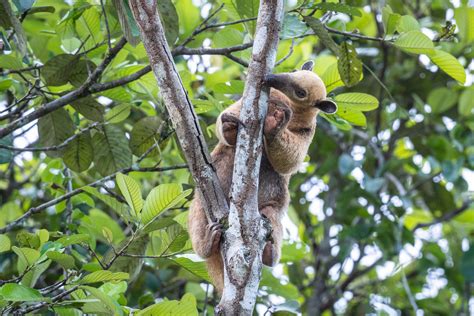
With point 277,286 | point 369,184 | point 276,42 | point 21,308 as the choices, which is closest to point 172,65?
point 276,42

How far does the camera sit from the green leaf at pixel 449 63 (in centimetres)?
523

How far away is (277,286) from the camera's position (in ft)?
20.2

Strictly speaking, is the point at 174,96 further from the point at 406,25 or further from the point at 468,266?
the point at 468,266

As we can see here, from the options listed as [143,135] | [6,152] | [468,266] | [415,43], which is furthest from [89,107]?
[468,266]

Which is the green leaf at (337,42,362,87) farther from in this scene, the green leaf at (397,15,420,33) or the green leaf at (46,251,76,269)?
the green leaf at (46,251,76,269)

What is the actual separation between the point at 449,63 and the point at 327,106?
39.8 inches

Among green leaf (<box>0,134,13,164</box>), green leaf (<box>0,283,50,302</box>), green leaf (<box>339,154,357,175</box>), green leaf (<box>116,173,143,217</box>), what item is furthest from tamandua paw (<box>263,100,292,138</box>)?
green leaf (<box>339,154,357,175</box>)

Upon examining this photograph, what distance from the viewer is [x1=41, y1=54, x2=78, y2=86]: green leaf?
5223 millimetres

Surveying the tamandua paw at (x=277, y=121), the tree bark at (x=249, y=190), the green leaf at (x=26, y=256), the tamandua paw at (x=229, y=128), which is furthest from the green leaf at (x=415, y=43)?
the green leaf at (x=26, y=256)

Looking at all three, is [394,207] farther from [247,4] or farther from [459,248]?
[247,4]

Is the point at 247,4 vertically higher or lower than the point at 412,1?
higher

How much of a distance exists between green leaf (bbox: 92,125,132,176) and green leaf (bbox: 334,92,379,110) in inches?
65.2

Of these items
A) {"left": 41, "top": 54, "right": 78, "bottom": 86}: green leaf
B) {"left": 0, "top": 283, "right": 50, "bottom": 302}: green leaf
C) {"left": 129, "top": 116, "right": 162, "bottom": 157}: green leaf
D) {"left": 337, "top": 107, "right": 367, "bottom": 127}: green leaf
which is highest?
{"left": 41, "top": 54, "right": 78, "bottom": 86}: green leaf

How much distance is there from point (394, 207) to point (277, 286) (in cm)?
222
